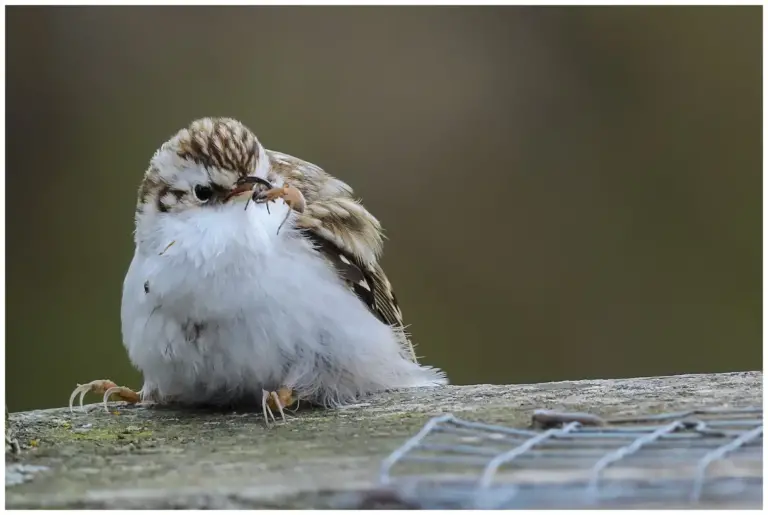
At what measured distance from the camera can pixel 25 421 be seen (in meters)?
1.98

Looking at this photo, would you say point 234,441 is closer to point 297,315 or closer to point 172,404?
point 297,315

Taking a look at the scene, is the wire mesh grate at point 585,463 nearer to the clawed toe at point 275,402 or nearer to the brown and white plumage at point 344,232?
the clawed toe at point 275,402

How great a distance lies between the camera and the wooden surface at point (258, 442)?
4.04 ft

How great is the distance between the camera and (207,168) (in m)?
2.10

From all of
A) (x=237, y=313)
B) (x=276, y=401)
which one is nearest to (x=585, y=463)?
(x=276, y=401)

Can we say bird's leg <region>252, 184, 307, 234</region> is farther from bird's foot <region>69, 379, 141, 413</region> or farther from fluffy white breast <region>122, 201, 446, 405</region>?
bird's foot <region>69, 379, 141, 413</region>

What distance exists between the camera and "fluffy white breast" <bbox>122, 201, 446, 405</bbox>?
6.74 ft

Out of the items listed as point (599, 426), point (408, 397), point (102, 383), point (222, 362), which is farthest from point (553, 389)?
point (102, 383)

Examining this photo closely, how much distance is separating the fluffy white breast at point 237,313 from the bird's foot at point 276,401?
4 centimetres

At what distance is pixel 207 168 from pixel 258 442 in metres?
0.68

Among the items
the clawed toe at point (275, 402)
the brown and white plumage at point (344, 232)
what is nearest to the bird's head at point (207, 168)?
the brown and white plumage at point (344, 232)

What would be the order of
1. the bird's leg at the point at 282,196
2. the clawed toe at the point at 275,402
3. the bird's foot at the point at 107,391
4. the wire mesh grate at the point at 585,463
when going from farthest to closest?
the bird's foot at the point at 107,391
the bird's leg at the point at 282,196
the clawed toe at the point at 275,402
the wire mesh grate at the point at 585,463

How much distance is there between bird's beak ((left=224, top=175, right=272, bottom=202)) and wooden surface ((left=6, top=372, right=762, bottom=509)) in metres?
0.46

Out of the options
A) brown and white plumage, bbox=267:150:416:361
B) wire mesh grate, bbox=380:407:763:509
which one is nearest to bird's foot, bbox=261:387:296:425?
brown and white plumage, bbox=267:150:416:361
